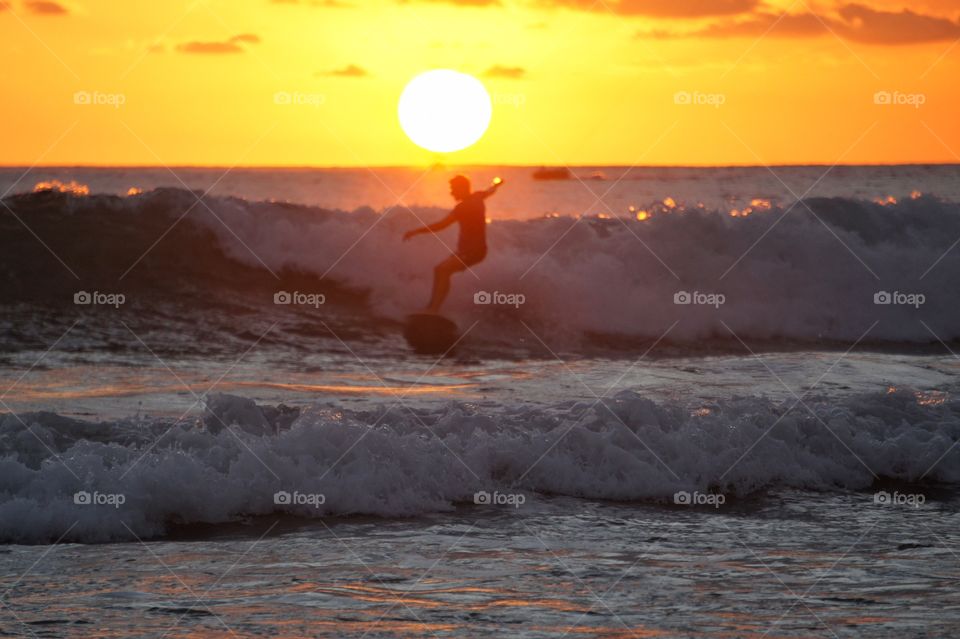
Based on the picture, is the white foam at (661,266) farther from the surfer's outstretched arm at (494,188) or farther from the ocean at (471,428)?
the surfer's outstretched arm at (494,188)

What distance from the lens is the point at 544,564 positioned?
23.5ft

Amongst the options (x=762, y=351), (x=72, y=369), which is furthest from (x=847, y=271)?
(x=72, y=369)

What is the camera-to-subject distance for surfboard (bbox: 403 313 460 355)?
651 inches


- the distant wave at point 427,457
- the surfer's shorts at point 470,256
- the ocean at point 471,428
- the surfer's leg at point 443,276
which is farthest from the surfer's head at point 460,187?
the distant wave at point 427,457

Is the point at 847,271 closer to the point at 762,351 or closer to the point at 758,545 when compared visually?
the point at 762,351

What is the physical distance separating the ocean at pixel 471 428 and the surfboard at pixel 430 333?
28cm

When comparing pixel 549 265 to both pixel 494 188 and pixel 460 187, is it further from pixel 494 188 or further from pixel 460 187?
pixel 494 188

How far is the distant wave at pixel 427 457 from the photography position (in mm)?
8320

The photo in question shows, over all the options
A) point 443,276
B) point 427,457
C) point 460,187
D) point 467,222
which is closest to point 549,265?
point 443,276

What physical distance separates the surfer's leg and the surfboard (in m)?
0.26

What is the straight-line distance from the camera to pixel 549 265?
2120cm

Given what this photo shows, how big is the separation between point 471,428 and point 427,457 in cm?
87

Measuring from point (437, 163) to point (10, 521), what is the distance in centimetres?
799

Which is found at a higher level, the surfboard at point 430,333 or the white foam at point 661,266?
the white foam at point 661,266
